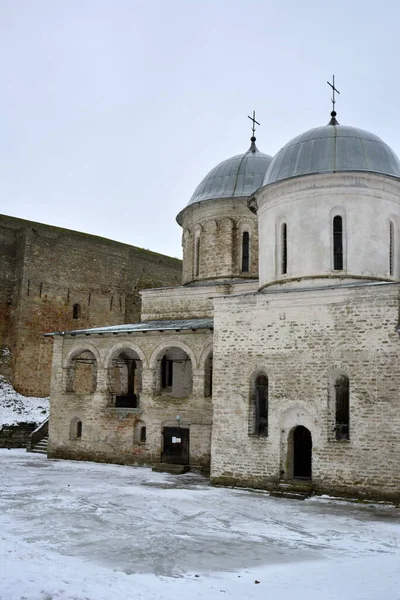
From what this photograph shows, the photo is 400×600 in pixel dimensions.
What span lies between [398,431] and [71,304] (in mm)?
20321

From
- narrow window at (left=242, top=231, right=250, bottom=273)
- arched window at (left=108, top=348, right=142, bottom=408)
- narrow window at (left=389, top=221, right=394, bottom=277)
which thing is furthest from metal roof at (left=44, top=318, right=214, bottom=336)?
narrow window at (left=389, top=221, right=394, bottom=277)

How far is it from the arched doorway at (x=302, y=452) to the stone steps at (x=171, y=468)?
3674mm

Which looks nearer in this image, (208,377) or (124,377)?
(208,377)

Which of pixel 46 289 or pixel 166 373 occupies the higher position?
pixel 46 289

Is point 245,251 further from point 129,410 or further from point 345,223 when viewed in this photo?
point 345,223

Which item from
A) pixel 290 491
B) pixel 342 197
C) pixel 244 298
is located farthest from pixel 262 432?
pixel 342 197

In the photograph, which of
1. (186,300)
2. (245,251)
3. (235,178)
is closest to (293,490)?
(186,300)

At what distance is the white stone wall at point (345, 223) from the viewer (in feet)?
48.9

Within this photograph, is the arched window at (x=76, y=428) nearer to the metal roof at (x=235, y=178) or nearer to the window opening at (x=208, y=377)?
the window opening at (x=208, y=377)

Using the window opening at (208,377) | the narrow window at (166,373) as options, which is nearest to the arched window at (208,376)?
the window opening at (208,377)

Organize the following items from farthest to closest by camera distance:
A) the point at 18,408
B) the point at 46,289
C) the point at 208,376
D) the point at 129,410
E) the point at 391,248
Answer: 1. the point at 46,289
2. the point at 18,408
3. the point at 129,410
4. the point at 208,376
5. the point at 391,248

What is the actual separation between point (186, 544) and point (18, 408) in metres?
18.9

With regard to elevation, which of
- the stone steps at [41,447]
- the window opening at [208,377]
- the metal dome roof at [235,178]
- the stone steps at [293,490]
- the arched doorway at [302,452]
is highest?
the metal dome roof at [235,178]

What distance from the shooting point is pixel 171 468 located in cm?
1761
